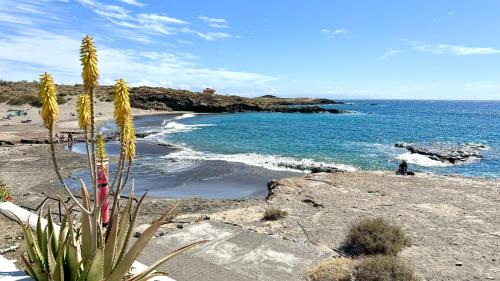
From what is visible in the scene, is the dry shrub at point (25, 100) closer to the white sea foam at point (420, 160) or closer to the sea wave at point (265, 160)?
the sea wave at point (265, 160)

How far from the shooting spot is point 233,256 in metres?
7.60

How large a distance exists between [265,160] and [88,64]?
81.7 feet

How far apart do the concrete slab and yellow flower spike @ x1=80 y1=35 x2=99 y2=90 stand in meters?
3.99

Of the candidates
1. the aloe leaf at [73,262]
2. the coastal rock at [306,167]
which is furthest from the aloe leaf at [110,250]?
the coastal rock at [306,167]

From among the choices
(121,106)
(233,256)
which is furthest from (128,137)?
(233,256)

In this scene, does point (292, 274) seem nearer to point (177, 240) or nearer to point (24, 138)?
point (177, 240)

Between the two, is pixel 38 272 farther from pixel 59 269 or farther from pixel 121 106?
pixel 121 106

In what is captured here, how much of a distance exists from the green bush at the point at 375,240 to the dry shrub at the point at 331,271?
141 cm

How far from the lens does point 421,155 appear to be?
34625 millimetres

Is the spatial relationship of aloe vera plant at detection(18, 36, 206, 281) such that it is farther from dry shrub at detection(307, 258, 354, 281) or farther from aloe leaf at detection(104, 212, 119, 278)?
dry shrub at detection(307, 258, 354, 281)

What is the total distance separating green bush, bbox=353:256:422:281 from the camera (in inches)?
265

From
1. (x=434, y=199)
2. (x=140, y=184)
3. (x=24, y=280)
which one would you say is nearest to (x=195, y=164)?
(x=140, y=184)

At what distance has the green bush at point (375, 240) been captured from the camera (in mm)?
8611

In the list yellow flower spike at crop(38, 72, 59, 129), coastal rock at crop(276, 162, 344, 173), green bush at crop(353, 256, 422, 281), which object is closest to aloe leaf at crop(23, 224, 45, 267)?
yellow flower spike at crop(38, 72, 59, 129)
